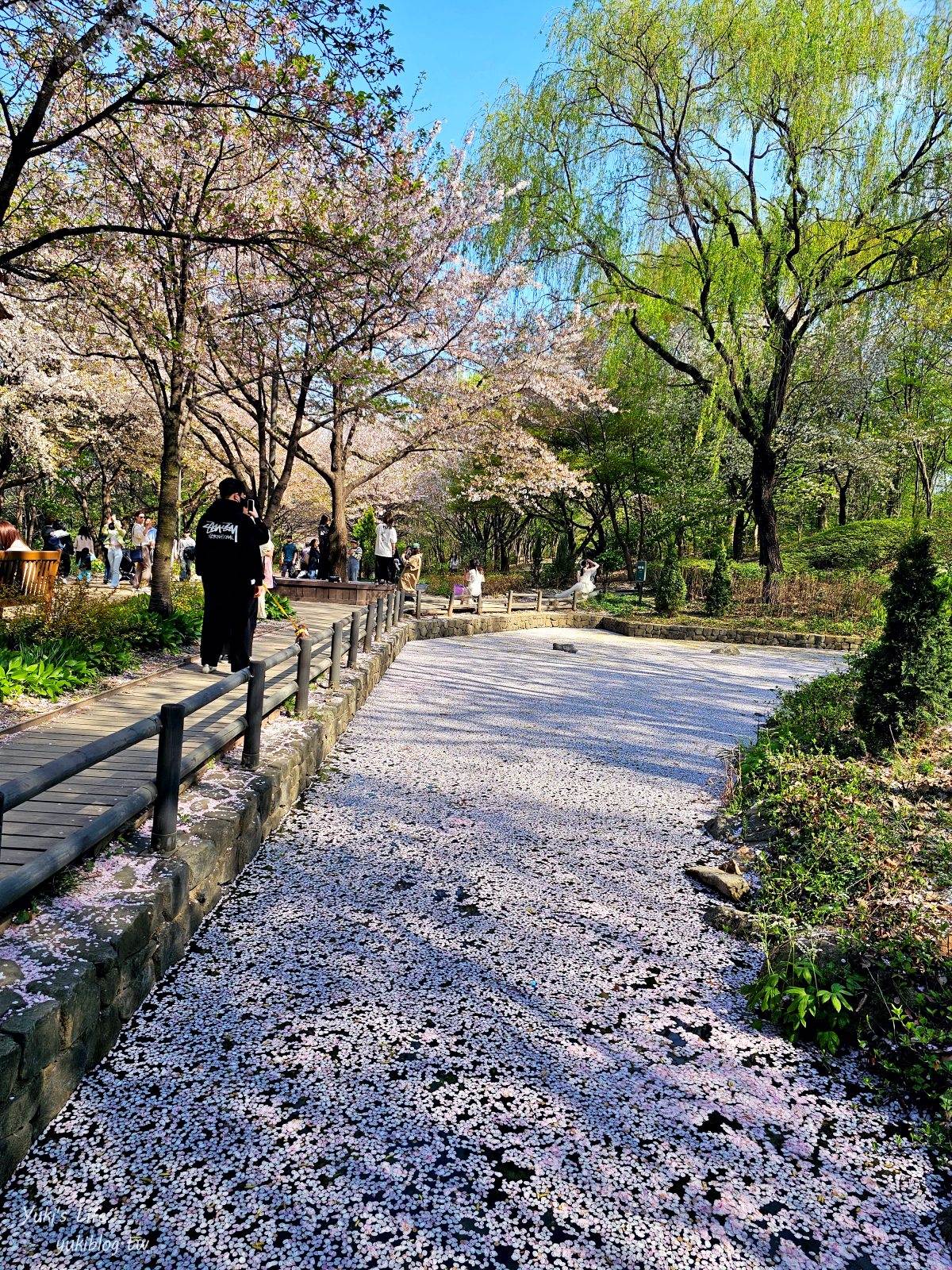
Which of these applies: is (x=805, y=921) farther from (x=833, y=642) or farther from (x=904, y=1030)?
(x=833, y=642)

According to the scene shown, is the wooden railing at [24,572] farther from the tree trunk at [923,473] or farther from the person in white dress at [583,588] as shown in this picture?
the tree trunk at [923,473]

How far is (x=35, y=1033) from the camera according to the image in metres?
2.11

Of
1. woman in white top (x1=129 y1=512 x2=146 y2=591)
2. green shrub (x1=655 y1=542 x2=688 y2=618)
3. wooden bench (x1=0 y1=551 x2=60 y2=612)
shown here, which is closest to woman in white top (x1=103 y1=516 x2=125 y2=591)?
woman in white top (x1=129 y1=512 x2=146 y2=591)

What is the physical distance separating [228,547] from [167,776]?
3.42 metres

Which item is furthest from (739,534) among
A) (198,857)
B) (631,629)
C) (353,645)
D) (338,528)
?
(198,857)

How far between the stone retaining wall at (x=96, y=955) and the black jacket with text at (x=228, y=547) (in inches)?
101

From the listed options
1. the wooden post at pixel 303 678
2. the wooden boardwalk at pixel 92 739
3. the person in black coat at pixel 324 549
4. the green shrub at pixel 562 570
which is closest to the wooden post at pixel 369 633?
the wooden boardwalk at pixel 92 739

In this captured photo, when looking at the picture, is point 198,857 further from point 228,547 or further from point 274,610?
point 274,610

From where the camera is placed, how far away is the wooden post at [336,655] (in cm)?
752

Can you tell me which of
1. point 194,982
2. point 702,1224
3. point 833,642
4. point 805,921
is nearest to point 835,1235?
point 702,1224

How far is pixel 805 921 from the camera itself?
12.4 feet

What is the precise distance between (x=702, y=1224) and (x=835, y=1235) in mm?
383

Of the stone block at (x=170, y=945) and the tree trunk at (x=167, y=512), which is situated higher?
the tree trunk at (x=167, y=512)

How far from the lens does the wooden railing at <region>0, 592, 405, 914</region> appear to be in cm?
229
